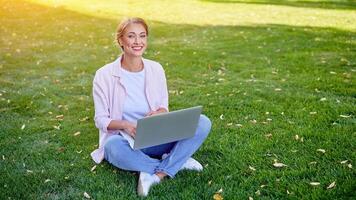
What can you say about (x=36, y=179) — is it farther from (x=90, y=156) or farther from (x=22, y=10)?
(x=22, y=10)

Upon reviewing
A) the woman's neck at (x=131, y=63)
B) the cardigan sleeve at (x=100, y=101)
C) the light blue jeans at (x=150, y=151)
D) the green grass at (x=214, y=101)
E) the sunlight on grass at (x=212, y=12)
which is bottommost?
the sunlight on grass at (x=212, y=12)

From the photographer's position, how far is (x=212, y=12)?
16047 mm

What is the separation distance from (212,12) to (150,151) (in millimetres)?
11900

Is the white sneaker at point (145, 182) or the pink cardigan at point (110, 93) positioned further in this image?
the pink cardigan at point (110, 93)

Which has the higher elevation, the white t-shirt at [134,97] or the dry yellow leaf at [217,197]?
the white t-shirt at [134,97]

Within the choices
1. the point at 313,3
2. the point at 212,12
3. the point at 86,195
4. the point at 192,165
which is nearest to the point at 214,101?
the point at 192,165

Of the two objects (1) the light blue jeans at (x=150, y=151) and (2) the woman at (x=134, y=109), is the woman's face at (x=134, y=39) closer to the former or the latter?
(2) the woman at (x=134, y=109)

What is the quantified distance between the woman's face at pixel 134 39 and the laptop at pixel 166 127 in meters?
0.79

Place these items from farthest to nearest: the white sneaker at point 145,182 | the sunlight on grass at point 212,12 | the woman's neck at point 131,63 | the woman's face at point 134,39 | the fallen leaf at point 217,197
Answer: the sunlight on grass at point 212,12 < the woman's neck at point 131,63 < the woman's face at point 134,39 < the white sneaker at point 145,182 < the fallen leaf at point 217,197

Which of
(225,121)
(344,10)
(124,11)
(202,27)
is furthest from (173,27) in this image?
(225,121)

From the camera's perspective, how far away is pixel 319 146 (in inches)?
205

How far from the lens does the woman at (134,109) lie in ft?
14.6

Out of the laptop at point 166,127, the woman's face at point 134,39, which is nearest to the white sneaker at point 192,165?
the laptop at point 166,127

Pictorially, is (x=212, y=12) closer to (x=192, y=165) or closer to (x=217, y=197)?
(x=192, y=165)
